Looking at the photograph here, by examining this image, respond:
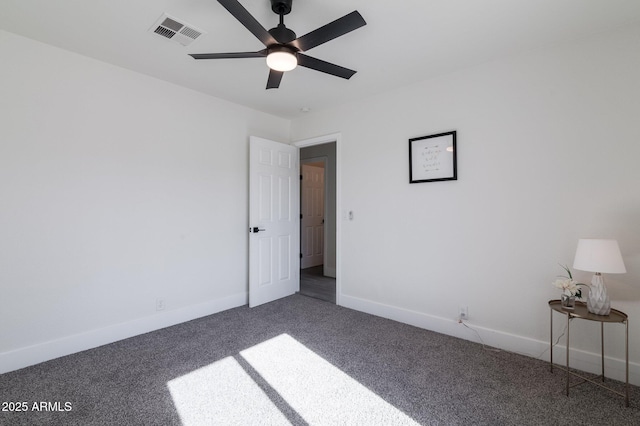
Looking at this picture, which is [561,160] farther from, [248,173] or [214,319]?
[214,319]

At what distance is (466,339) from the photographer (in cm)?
274

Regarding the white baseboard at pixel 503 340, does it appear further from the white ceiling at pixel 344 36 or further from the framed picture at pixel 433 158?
the white ceiling at pixel 344 36

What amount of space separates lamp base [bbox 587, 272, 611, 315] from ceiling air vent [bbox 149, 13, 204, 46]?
3.33m

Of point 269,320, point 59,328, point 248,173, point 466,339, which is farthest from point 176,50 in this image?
point 466,339

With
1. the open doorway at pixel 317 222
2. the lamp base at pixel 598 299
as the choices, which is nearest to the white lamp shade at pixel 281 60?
the lamp base at pixel 598 299

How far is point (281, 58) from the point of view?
1.88 m

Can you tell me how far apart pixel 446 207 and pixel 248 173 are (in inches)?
96.2

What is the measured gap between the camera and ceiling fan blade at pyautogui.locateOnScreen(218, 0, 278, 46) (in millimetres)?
1457

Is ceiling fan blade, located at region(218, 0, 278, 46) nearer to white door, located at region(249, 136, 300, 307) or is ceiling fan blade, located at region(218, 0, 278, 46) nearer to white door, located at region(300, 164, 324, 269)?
white door, located at region(249, 136, 300, 307)

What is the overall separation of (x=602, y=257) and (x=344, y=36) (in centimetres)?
234

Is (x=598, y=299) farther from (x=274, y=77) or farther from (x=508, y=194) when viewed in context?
(x=274, y=77)

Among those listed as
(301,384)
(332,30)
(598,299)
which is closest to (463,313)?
(598,299)

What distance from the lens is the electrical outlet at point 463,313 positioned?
2750mm

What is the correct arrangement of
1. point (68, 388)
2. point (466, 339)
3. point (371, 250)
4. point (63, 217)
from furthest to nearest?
1. point (371, 250)
2. point (466, 339)
3. point (63, 217)
4. point (68, 388)
